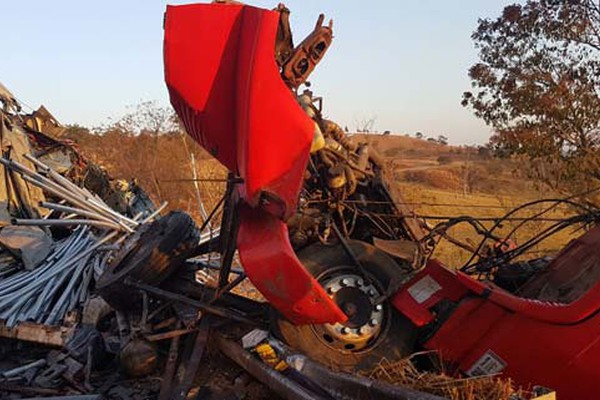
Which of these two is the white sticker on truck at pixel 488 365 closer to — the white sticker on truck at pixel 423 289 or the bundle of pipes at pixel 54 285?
the white sticker on truck at pixel 423 289

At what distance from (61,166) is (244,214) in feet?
28.9

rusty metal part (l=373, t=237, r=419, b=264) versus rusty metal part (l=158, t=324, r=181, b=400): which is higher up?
rusty metal part (l=373, t=237, r=419, b=264)

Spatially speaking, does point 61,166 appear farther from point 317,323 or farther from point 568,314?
point 568,314

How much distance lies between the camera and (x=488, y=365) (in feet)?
12.5

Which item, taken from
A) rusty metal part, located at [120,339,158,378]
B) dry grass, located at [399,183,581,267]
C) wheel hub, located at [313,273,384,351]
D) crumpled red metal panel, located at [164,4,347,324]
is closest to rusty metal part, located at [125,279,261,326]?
rusty metal part, located at [120,339,158,378]

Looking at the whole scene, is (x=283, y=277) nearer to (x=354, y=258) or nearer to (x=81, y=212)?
(x=354, y=258)

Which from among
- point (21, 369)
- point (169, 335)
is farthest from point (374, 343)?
point (21, 369)

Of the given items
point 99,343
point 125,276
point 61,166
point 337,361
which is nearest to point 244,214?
point 337,361

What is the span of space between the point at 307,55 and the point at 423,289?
1698mm

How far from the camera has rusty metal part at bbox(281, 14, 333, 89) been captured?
4.06m

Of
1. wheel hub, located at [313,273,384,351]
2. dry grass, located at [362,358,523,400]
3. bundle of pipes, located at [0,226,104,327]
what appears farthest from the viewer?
bundle of pipes, located at [0,226,104,327]

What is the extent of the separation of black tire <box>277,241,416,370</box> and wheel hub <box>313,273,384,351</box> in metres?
0.04

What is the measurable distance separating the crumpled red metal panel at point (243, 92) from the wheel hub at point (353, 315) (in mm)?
741

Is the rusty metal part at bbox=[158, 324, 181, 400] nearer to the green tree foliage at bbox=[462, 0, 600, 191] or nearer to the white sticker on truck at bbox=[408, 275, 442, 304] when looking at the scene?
the white sticker on truck at bbox=[408, 275, 442, 304]
